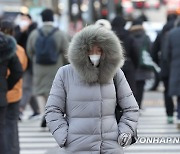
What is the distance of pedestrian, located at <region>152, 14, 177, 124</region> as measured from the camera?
13.4m

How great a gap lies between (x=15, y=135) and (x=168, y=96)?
15.6 feet

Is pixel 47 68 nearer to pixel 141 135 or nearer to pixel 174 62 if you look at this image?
pixel 141 135

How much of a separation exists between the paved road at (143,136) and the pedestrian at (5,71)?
0.82 meters

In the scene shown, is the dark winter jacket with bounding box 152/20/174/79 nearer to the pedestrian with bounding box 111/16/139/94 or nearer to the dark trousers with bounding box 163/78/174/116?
the dark trousers with bounding box 163/78/174/116

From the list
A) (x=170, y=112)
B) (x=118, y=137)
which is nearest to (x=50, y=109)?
(x=118, y=137)

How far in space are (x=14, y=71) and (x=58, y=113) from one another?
8.68 feet

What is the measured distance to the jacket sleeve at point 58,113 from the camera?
6.16 m

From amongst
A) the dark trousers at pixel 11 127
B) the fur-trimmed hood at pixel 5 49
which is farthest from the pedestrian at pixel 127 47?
the fur-trimmed hood at pixel 5 49

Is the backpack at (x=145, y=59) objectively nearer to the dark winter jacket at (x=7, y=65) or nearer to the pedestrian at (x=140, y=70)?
the pedestrian at (x=140, y=70)

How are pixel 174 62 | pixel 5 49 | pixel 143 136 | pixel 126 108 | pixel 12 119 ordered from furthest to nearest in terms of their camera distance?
pixel 174 62, pixel 143 136, pixel 12 119, pixel 5 49, pixel 126 108

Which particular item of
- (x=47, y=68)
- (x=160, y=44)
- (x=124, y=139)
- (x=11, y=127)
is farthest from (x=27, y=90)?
(x=124, y=139)

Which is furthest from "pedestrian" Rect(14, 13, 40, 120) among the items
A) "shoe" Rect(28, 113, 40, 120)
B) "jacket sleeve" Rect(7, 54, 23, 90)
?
"jacket sleeve" Rect(7, 54, 23, 90)

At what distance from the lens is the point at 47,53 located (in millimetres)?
12836

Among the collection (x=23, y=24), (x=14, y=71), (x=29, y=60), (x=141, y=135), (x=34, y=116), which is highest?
(x=14, y=71)
